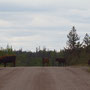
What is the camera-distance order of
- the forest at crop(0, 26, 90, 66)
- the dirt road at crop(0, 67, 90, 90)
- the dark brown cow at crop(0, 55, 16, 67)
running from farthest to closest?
the forest at crop(0, 26, 90, 66)
the dark brown cow at crop(0, 55, 16, 67)
the dirt road at crop(0, 67, 90, 90)

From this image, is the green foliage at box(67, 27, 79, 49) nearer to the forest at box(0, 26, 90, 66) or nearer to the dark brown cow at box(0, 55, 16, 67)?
the forest at box(0, 26, 90, 66)

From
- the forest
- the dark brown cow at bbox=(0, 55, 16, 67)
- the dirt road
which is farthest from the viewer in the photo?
the forest

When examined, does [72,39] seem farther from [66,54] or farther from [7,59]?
[7,59]

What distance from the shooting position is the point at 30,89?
13266 mm

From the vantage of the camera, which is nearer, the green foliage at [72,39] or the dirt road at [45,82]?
the dirt road at [45,82]

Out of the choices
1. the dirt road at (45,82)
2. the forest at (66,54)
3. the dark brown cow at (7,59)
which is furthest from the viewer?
the forest at (66,54)

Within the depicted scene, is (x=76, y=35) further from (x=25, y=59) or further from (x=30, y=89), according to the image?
(x=30, y=89)

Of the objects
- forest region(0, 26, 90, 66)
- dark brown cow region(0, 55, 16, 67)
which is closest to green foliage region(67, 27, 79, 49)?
forest region(0, 26, 90, 66)

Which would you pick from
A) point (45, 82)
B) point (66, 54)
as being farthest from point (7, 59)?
point (66, 54)

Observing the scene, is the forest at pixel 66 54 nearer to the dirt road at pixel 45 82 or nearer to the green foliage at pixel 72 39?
the green foliage at pixel 72 39

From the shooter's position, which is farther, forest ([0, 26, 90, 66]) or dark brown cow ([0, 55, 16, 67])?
forest ([0, 26, 90, 66])

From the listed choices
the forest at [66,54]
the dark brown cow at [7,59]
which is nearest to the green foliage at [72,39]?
the forest at [66,54]

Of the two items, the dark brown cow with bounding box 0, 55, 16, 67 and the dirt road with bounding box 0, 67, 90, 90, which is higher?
the dark brown cow with bounding box 0, 55, 16, 67

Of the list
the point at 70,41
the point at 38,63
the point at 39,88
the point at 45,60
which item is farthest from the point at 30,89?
the point at 38,63
